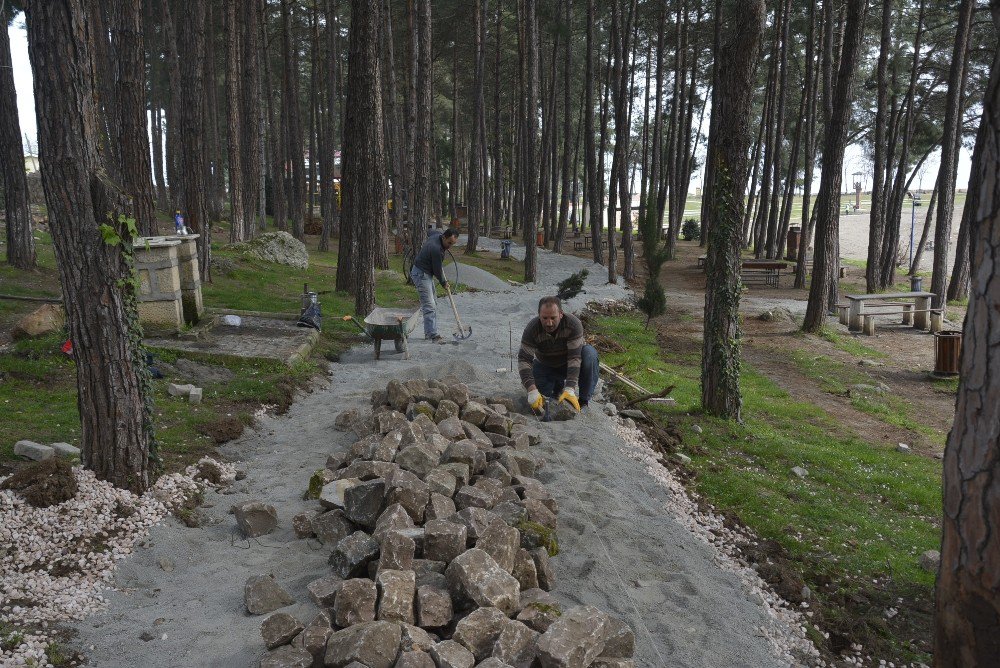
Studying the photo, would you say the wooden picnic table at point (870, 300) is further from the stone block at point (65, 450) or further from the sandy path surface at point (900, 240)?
the stone block at point (65, 450)

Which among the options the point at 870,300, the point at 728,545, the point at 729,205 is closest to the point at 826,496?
→ the point at 728,545

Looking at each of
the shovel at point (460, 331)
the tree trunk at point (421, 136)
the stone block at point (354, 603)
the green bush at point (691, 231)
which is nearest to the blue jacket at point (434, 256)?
the shovel at point (460, 331)

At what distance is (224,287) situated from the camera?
1412cm

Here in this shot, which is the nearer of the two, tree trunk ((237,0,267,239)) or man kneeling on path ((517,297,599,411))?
man kneeling on path ((517,297,599,411))

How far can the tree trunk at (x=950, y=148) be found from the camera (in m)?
18.0

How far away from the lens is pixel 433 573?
157 inches

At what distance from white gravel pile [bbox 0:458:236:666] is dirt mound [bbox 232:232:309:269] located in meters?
13.6

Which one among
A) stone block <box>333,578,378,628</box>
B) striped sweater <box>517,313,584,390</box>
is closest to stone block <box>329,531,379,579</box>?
stone block <box>333,578,378,628</box>

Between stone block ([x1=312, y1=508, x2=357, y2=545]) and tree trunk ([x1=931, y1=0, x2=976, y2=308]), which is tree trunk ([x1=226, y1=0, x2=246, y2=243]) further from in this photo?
tree trunk ([x1=931, y1=0, x2=976, y2=308])

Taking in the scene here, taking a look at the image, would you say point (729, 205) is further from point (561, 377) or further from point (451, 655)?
point (451, 655)

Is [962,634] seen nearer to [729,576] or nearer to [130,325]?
[729,576]

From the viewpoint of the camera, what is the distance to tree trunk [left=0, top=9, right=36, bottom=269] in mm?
12312

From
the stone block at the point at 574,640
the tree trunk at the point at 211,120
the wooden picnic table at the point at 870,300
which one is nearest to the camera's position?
the stone block at the point at 574,640

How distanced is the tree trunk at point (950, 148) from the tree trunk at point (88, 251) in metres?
18.5
